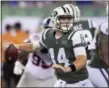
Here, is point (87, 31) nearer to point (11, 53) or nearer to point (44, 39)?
point (44, 39)

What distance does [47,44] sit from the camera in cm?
520

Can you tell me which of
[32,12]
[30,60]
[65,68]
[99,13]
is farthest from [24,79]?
[32,12]

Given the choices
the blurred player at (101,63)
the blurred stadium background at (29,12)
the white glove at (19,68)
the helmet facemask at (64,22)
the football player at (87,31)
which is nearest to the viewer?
the helmet facemask at (64,22)

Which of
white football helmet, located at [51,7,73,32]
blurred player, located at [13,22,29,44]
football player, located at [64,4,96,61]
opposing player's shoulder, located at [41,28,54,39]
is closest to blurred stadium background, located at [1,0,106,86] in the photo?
blurred player, located at [13,22,29,44]

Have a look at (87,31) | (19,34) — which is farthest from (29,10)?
(87,31)

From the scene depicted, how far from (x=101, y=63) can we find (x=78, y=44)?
530 mm

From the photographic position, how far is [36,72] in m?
6.42

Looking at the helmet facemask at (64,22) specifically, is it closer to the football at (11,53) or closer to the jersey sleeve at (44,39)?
the jersey sleeve at (44,39)

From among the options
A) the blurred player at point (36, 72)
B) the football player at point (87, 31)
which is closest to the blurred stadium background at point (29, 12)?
the blurred player at point (36, 72)

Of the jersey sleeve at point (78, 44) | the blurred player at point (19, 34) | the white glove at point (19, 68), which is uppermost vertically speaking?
the jersey sleeve at point (78, 44)

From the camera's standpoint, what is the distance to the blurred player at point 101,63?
5.31 metres

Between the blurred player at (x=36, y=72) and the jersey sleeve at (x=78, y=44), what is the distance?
1.23 meters

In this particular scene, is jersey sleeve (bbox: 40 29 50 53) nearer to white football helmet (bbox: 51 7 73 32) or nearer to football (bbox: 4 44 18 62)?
white football helmet (bbox: 51 7 73 32)

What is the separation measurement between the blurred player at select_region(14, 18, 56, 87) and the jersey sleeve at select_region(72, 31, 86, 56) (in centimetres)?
123
